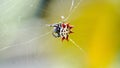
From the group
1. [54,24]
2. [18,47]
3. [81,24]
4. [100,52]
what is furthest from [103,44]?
[18,47]

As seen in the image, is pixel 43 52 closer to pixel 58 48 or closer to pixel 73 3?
pixel 58 48

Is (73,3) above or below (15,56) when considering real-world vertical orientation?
above

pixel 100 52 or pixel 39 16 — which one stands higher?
pixel 39 16

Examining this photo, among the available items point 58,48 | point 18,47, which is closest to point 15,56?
point 18,47

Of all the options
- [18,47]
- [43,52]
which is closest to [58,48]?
[43,52]

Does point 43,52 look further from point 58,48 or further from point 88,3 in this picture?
point 88,3
